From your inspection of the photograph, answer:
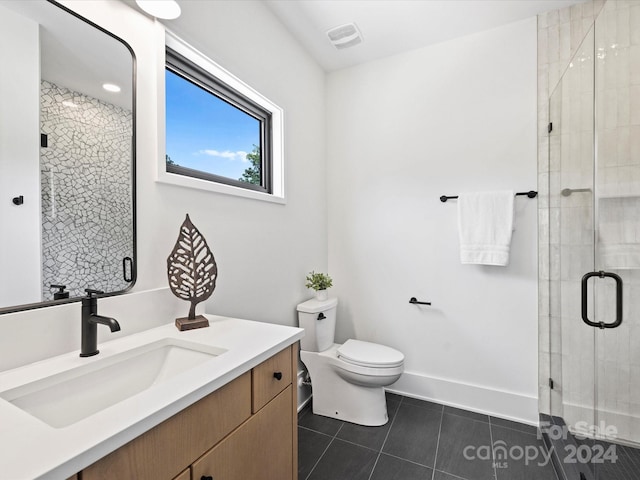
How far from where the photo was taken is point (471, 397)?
209cm

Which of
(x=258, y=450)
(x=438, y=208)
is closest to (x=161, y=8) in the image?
(x=258, y=450)

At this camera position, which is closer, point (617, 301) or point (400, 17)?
point (617, 301)

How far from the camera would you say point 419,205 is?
226 cm

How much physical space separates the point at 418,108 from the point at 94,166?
6.78 feet

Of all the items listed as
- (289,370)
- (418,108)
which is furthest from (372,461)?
(418,108)

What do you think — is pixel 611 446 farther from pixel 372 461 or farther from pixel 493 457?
Result: pixel 372 461

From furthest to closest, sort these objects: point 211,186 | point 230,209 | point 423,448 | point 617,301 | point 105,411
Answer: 1. point 423,448
2. point 230,209
3. point 211,186
4. point 617,301
5. point 105,411

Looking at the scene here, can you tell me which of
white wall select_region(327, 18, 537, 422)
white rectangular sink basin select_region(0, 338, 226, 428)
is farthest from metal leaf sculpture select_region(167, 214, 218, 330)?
white wall select_region(327, 18, 537, 422)

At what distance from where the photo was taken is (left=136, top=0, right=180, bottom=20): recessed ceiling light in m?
1.12

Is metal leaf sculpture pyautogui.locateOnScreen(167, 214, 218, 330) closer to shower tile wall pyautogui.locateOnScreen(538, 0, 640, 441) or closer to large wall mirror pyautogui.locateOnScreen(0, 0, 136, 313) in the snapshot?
large wall mirror pyautogui.locateOnScreen(0, 0, 136, 313)

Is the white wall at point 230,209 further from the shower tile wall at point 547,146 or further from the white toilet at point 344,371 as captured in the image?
the shower tile wall at point 547,146

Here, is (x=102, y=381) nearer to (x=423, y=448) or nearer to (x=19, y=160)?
(x=19, y=160)

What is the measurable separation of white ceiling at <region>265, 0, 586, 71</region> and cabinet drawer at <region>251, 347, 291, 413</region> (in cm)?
198

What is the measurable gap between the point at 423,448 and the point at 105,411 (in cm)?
170
